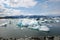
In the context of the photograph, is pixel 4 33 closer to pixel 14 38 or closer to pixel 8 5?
pixel 14 38

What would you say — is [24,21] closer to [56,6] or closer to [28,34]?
[28,34]

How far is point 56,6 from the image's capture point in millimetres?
2027

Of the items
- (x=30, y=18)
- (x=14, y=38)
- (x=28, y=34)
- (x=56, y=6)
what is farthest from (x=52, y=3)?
(x=14, y=38)

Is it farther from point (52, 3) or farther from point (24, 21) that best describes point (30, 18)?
point (52, 3)

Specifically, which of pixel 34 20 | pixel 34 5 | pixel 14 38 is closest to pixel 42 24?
pixel 34 20

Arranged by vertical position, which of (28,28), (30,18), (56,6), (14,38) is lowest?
(14,38)

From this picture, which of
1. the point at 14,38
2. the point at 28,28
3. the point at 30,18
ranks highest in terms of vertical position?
the point at 30,18

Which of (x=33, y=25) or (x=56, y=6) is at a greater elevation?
(x=56, y=6)

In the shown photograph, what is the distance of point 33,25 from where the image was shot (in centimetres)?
202

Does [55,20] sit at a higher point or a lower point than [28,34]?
higher

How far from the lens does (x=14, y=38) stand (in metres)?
2.04

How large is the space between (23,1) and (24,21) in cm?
26

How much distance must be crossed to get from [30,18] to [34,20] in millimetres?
59

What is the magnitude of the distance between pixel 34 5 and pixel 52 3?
0.78 feet
